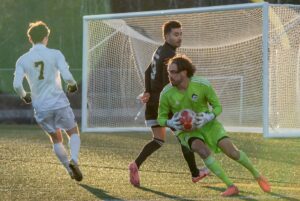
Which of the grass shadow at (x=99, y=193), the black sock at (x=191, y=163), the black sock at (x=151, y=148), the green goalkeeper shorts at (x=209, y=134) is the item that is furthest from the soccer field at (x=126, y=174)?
the green goalkeeper shorts at (x=209, y=134)

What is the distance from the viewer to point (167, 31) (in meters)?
9.54

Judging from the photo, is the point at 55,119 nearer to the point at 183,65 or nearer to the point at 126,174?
the point at 126,174

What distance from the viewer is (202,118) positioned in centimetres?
821

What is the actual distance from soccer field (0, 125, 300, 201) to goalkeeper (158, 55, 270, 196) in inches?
11.6

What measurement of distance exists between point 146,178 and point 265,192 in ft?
6.12

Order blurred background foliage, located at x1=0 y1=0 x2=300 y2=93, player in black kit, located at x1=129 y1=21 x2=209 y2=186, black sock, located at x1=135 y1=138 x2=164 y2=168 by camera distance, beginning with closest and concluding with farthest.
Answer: player in black kit, located at x1=129 y1=21 x2=209 y2=186, black sock, located at x1=135 y1=138 x2=164 y2=168, blurred background foliage, located at x1=0 y1=0 x2=300 y2=93

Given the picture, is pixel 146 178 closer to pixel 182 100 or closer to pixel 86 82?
pixel 182 100

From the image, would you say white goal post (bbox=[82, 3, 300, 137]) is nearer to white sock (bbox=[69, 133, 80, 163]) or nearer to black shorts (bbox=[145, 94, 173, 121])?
black shorts (bbox=[145, 94, 173, 121])

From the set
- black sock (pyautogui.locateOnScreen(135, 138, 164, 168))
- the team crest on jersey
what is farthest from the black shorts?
the team crest on jersey

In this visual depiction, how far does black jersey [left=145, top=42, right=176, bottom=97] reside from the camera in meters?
9.61

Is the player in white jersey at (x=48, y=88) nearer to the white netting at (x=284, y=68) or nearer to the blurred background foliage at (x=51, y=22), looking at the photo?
the white netting at (x=284, y=68)

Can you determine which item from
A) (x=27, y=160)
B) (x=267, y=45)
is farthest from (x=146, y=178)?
(x=267, y=45)

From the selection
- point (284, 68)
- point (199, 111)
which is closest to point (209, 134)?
point (199, 111)

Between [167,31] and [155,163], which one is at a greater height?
[167,31]
